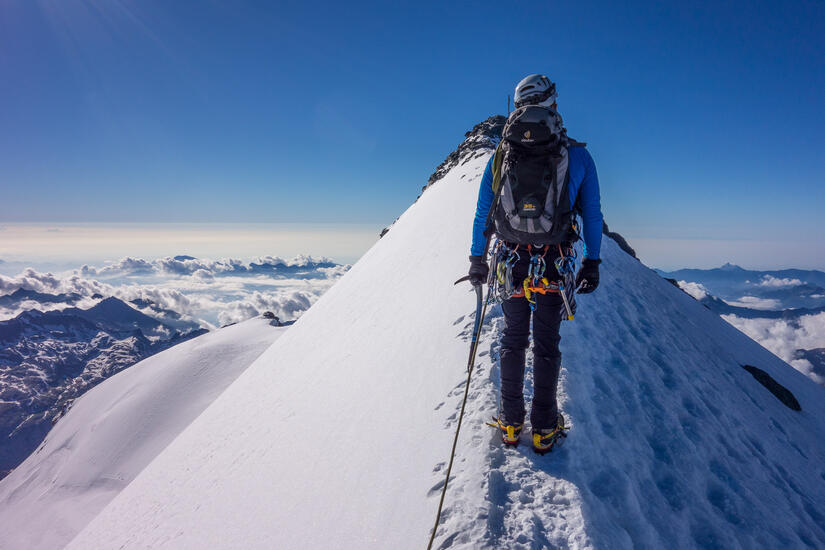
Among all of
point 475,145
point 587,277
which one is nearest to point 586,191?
point 587,277

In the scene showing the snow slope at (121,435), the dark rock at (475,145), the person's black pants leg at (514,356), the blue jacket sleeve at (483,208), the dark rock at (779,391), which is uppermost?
the dark rock at (475,145)

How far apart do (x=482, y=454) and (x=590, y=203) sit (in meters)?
2.96

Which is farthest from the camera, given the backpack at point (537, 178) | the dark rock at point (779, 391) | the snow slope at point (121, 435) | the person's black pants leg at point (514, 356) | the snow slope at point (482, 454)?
the snow slope at point (121, 435)

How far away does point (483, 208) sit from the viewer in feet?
13.4

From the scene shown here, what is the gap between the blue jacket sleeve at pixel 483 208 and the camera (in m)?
3.93

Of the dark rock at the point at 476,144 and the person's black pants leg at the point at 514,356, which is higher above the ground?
Result: the dark rock at the point at 476,144

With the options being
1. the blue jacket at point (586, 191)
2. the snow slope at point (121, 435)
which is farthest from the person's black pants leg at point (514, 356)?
the snow slope at point (121, 435)

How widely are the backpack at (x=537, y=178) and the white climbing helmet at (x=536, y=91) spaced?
0.98 ft

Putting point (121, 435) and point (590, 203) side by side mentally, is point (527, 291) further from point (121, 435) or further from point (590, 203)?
point (121, 435)

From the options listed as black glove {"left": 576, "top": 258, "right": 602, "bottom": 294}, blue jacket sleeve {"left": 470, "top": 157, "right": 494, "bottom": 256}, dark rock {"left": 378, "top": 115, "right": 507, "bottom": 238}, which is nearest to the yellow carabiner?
black glove {"left": 576, "top": 258, "right": 602, "bottom": 294}

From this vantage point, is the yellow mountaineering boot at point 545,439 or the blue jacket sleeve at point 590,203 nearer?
the blue jacket sleeve at point 590,203

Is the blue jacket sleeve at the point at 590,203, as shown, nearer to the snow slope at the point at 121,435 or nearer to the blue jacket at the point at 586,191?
the blue jacket at the point at 586,191

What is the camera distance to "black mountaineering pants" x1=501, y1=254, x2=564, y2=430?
12.1ft

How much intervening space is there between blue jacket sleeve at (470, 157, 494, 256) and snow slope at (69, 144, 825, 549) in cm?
209
